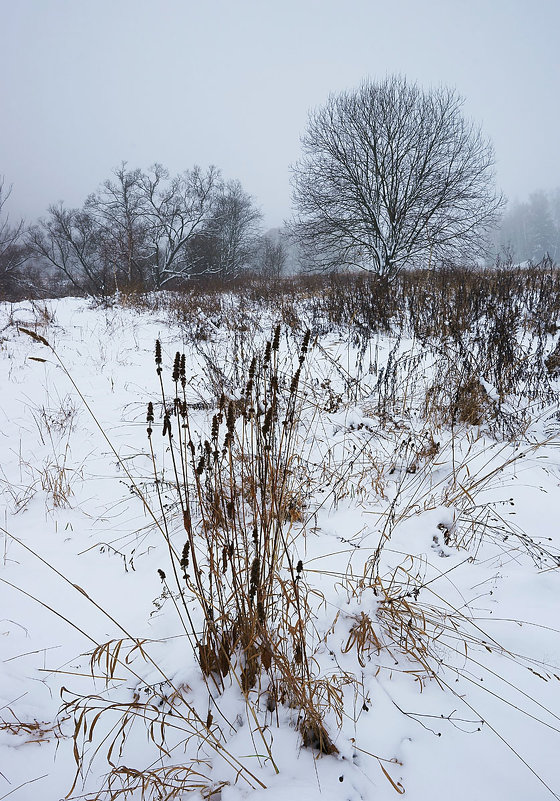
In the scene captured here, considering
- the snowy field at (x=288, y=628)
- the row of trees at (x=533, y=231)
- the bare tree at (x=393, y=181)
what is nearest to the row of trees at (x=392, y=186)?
the bare tree at (x=393, y=181)

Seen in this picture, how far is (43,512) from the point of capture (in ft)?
7.82

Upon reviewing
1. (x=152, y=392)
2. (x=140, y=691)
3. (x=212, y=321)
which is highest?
(x=212, y=321)

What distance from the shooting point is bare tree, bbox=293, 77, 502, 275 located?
12.0 meters

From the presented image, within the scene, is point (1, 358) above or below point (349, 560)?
above

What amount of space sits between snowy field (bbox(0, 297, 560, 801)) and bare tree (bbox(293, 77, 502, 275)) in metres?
11.7

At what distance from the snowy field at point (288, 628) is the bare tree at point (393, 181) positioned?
11749 millimetres

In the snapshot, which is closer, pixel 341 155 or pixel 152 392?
pixel 152 392

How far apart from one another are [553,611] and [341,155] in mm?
15025

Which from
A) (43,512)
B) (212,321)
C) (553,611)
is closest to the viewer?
(553,611)

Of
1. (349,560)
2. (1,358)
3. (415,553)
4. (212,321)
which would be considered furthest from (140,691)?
(212,321)

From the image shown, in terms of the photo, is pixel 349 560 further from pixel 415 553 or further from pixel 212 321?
pixel 212 321

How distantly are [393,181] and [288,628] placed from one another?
1484 centimetres

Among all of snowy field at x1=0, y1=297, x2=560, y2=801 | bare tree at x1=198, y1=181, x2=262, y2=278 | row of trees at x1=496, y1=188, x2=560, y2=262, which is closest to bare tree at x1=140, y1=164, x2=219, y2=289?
bare tree at x1=198, y1=181, x2=262, y2=278

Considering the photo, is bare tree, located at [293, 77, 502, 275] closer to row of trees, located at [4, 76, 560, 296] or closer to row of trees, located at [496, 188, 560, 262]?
row of trees, located at [4, 76, 560, 296]
